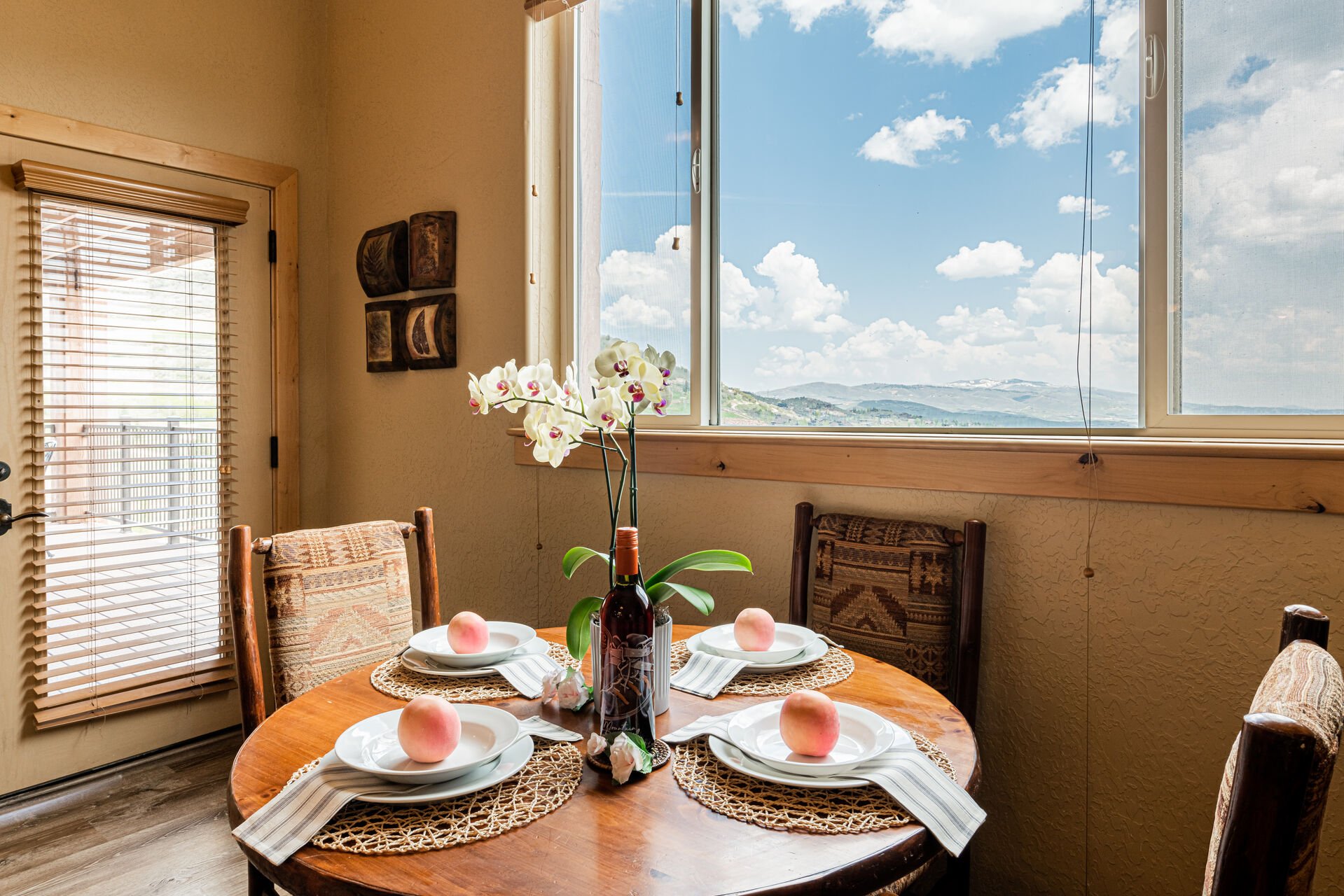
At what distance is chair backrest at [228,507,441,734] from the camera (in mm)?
1411

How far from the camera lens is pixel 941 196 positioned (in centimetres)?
177

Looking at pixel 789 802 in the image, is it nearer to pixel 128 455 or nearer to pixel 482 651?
pixel 482 651

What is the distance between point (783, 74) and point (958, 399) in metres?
0.98

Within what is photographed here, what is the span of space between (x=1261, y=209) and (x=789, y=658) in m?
1.17

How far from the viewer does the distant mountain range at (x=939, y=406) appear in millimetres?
1545

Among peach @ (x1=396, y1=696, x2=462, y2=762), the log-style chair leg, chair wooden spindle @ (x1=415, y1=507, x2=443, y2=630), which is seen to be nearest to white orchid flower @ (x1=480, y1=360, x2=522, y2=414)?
peach @ (x1=396, y1=696, x2=462, y2=762)

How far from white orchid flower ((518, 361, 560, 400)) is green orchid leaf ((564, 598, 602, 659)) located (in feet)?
0.96

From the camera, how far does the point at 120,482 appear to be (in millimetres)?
2568

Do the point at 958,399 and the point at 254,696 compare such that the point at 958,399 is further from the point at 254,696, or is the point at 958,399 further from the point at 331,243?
the point at 331,243

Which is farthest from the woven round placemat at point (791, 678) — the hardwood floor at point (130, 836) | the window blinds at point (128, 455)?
the window blinds at point (128, 455)

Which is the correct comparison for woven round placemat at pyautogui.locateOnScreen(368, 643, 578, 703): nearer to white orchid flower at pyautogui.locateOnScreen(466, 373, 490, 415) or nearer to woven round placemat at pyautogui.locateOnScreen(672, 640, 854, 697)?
woven round placemat at pyautogui.locateOnScreen(672, 640, 854, 697)

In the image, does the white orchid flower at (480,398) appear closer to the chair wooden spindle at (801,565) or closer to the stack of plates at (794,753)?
the stack of plates at (794,753)

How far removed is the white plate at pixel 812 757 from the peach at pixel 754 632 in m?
0.22

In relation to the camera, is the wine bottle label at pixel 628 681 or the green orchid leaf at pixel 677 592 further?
the green orchid leaf at pixel 677 592
